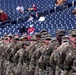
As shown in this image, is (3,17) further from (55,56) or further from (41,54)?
(55,56)

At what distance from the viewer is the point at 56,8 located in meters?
19.1

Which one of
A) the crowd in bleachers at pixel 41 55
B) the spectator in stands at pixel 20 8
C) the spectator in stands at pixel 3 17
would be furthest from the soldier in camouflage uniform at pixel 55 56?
the spectator in stands at pixel 20 8

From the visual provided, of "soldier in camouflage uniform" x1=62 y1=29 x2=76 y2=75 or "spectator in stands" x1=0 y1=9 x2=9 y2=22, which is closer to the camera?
"soldier in camouflage uniform" x1=62 y1=29 x2=76 y2=75

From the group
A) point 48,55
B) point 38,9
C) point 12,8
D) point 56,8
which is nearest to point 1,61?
point 48,55

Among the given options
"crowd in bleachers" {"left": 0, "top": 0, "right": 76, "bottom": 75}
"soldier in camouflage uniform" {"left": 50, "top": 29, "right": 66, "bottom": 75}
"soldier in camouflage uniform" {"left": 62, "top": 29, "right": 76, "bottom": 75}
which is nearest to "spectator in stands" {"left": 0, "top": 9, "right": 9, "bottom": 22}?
"crowd in bleachers" {"left": 0, "top": 0, "right": 76, "bottom": 75}

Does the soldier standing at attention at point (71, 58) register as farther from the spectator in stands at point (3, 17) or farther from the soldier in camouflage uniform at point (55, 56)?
the spectator in stands at point (3, 17)

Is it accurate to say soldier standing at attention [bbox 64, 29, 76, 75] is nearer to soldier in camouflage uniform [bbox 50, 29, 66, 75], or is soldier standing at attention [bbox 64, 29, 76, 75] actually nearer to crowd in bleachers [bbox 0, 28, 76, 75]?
crowd in bleachers [bbox 0, 28, 76, 75]

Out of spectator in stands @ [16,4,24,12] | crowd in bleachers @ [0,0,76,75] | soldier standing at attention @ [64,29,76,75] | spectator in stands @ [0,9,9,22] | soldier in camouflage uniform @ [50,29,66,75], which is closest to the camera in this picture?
soldier standing at attention @ [64,29,76,75]

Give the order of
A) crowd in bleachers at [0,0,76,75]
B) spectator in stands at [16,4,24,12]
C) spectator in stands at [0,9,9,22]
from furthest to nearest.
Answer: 1. spectator in stands at [16,4,24,12]
2. spectator in stands at [0,9,9,22]
3. crowd in bleachers at [0,0,76,75]

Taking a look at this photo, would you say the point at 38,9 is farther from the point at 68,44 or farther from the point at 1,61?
the point at 68,44

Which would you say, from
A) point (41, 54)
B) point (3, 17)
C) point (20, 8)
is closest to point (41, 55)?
point (41, 54)

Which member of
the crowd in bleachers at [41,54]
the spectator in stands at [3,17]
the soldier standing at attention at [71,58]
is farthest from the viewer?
the spectator in stands at [3,17]

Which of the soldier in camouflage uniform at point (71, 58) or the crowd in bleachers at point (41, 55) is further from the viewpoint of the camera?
the crowd in bleachers at point (41, 55)

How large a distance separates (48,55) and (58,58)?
2.91 feet
